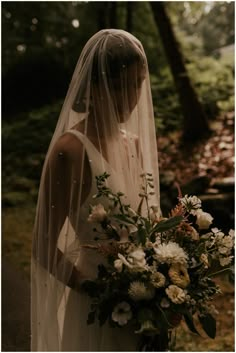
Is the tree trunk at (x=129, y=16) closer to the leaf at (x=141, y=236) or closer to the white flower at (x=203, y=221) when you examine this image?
the white flower at (x=203, y=221)

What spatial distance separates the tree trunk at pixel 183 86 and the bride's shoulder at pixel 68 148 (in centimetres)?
562

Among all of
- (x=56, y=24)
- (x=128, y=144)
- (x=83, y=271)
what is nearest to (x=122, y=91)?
(x=128, y=144)

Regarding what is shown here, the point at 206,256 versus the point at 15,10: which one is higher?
the point at 15,10

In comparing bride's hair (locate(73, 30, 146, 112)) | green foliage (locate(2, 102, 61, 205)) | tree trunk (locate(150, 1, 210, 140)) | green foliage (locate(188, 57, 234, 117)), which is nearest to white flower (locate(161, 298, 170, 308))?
bride's hair (locate(73, 30, 146, 112))

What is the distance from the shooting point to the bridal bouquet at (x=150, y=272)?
1585mm

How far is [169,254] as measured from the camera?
1.60 meters

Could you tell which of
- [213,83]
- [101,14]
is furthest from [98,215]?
[101,14]

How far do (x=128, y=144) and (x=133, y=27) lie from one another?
9851mm

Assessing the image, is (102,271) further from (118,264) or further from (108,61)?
(108,61)

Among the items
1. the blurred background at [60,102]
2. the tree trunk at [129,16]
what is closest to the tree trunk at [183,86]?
the blurred background at [60,102]

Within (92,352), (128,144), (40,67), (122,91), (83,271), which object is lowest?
(92,352)

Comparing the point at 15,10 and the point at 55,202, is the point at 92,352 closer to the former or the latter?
the point at 55,202

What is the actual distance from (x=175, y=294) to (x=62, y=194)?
0.65 meters

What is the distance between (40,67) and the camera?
11773 mm
